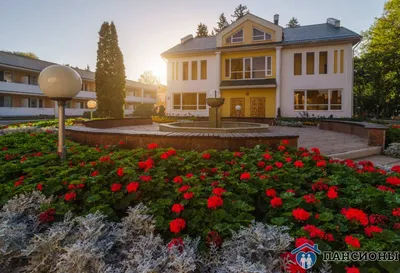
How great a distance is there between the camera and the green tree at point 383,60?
2627cm

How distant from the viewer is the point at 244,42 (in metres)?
20.5

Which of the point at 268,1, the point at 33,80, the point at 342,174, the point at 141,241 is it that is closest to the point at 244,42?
the point at 268,1

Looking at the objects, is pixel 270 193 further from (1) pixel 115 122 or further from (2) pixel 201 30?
(2) pixel 201 30

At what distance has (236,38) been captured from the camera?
20.8m

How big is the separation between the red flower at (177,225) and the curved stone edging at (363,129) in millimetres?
6816

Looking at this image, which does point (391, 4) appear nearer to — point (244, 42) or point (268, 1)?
point (244, 42)

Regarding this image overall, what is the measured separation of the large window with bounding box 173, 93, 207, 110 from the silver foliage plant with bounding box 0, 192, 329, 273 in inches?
793

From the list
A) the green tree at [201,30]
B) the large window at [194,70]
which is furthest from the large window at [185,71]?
the green tree at [201,30]

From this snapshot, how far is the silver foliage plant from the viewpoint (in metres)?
1.59

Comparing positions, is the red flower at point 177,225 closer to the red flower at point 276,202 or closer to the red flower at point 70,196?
the red flower at point 276,202

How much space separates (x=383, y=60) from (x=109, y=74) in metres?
26.5

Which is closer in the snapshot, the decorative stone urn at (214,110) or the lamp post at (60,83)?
the lamp post at (60,83)

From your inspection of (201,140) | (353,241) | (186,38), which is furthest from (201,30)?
(353,241)

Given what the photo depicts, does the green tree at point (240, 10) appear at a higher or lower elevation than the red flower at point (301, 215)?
higher
